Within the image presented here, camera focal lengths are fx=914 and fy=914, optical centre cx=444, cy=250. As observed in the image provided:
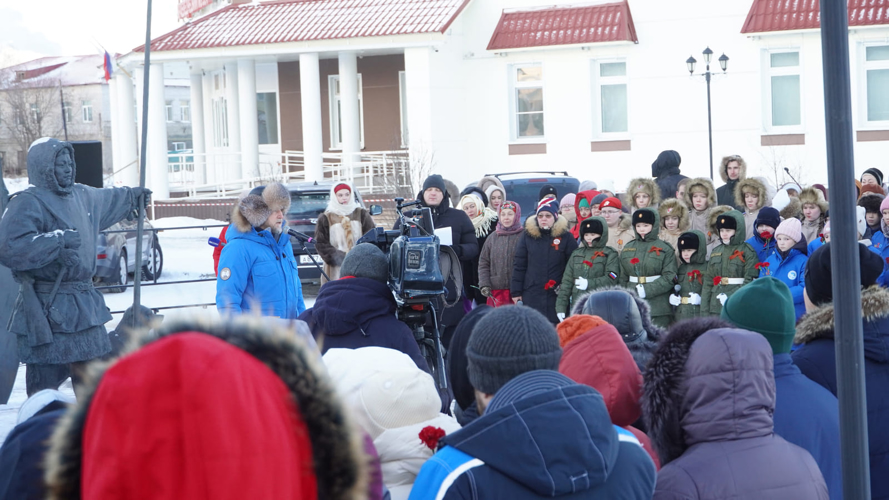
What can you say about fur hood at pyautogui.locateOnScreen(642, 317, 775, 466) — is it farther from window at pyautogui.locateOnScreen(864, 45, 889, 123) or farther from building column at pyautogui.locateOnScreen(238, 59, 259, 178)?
building column at pyautogui.locateOnScreen(238, 59, 259, 178)

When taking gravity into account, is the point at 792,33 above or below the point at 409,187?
above

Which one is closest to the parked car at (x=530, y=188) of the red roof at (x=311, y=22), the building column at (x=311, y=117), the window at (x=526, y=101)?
the red roof at (x=311, y=22)

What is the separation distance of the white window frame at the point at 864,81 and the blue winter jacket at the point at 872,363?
65.5 ft

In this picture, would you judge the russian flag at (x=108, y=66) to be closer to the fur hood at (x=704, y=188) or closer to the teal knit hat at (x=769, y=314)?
the fur hood at (x=704, y=188)

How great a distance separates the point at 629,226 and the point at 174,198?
1876 centimetres

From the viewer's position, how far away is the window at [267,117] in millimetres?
28250

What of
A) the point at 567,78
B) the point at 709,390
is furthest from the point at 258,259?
the point at 567,78

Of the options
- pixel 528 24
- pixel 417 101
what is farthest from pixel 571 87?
pixel 417 101

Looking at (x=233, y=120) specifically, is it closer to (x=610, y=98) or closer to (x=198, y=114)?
(x=198, y=114)

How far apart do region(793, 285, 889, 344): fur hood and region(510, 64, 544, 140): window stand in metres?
20.3

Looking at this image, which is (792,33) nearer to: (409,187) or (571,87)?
(571,87)

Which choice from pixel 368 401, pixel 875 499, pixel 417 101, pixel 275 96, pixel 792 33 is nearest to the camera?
pixel 368 401

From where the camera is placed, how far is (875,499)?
3316mm

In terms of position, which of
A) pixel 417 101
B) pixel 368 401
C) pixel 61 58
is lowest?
pixel 368 401
